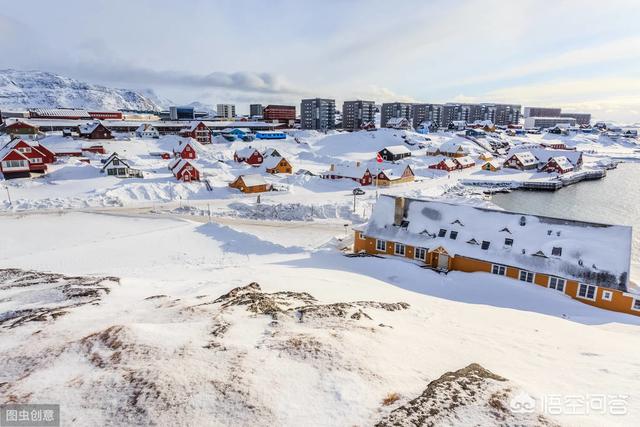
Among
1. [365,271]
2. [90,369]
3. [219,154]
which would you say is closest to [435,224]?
[365,271]

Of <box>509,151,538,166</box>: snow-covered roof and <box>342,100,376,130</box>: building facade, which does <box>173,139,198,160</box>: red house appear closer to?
<box>509,151,538,166</box>: snow-covered roof

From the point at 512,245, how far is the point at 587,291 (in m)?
5.83

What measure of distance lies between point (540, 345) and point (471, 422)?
9814 mm

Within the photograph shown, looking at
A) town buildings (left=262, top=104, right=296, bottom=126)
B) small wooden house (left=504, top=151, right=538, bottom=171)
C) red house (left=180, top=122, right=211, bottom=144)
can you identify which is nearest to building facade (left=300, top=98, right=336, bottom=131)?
town buildings (left=262, top=104, right=296, bottom=126)

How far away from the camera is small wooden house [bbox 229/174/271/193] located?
6272 centimetres

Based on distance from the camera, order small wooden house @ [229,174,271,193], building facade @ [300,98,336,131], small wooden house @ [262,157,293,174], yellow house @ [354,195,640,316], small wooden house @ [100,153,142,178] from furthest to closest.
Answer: building facade @ [300,98,336,131]
small wooden house @ [262,157,293,174]
small wooden house @ [100,153,142,178]
small wooden house @ [229,174,271,193]
yellow house @ [354,195,640,316]

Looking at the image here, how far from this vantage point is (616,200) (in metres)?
72.8

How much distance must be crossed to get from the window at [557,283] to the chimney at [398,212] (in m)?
13.0

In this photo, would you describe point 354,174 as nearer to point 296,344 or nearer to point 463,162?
point 463,162

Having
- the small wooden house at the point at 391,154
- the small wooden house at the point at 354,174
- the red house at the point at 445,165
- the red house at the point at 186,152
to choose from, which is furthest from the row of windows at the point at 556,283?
the small wooden house at the point at 391,154

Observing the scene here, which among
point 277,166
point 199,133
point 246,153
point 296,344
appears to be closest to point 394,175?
point 277,166

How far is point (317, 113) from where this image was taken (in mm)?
177375

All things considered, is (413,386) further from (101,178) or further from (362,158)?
(362,158)

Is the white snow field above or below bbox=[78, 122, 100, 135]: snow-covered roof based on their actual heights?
below
